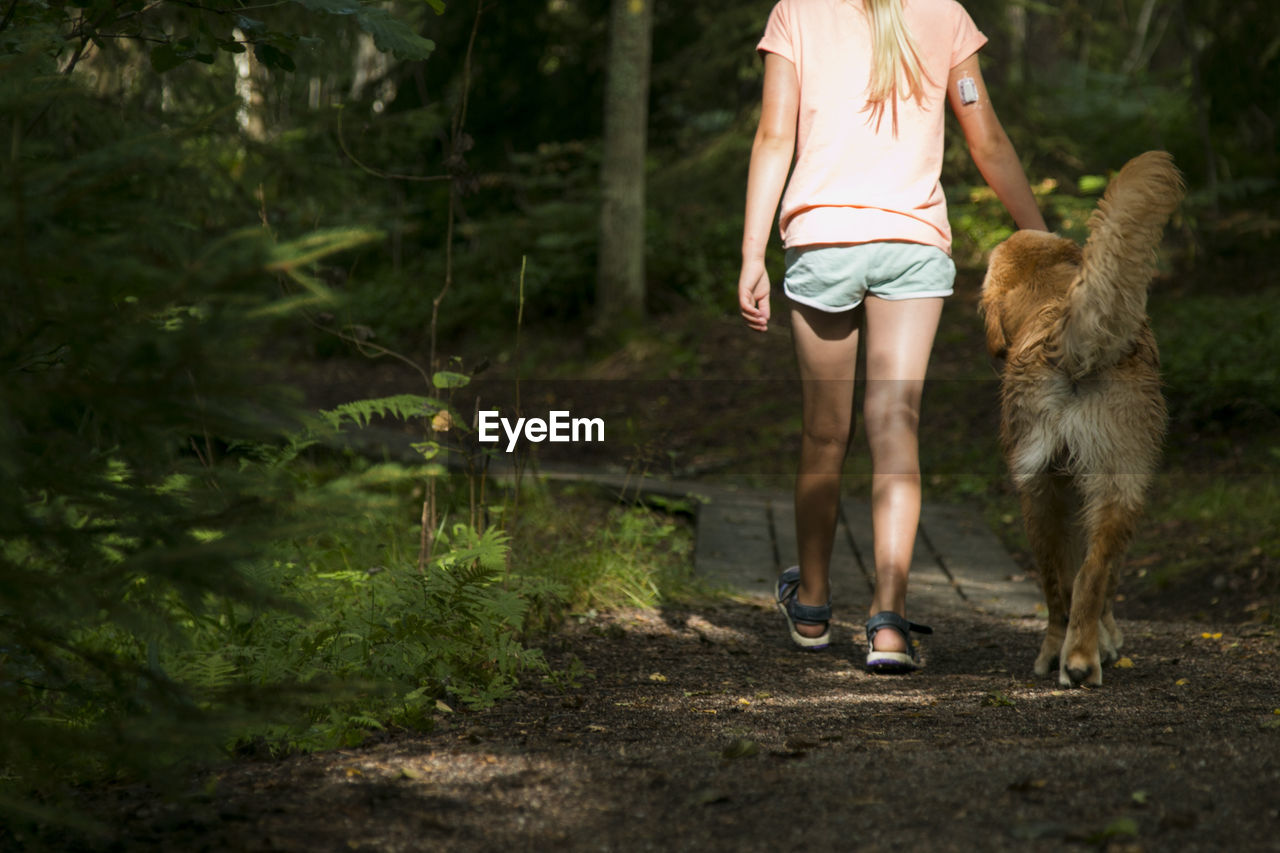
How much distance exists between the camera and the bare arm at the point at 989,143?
12.6 ft

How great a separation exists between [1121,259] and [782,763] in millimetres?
1766

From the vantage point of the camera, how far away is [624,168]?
11.3m

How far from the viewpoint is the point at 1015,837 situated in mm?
1922

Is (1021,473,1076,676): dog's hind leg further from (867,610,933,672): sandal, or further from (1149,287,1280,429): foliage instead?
(1149,287,1280,429): foliage

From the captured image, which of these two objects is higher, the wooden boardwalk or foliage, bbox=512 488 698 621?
foliage, bbox=512 488 698 621

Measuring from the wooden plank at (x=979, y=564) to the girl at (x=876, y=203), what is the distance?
1.59 metres

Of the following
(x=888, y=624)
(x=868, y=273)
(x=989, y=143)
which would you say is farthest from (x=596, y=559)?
(x=989, y=143)

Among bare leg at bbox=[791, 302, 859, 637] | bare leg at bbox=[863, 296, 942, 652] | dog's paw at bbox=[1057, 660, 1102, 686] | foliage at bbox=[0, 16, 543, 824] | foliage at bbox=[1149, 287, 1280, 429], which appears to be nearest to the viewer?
foliage at bbox=[0, 16, 543, 824]

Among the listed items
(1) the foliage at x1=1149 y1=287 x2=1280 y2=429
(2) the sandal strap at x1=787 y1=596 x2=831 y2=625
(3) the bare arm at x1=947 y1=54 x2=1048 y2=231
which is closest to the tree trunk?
(1) the foliage at x1=1149 y1=287 x2=1280 y2=429

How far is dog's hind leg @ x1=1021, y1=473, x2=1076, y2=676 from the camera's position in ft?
12.0

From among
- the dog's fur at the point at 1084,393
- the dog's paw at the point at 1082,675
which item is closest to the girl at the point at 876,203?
the dog's fur at the point at 1084,393

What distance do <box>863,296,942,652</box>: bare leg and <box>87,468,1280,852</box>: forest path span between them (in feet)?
1.19

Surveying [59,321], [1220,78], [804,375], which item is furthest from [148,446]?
[1220,78]

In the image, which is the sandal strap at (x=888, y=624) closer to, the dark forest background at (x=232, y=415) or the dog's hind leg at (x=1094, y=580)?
the dog's hind leg at (x=1094, y=580)
